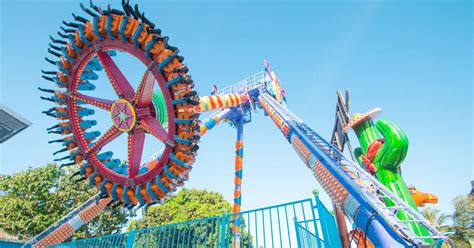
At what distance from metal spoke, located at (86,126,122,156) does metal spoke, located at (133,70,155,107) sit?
3.06ft

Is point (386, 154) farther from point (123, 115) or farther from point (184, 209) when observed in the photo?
point (184, 209)

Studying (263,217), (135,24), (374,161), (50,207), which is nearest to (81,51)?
(135,24)

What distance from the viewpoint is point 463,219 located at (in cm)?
2275

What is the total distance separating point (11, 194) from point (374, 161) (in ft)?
58.2

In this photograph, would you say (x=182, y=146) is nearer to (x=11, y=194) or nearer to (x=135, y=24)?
(x=135, y=24)

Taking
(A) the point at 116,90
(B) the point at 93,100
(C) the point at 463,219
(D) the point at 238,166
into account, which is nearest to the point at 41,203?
(D) the point at 238,166

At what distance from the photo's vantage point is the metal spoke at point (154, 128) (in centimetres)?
681

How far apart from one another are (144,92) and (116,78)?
101cm

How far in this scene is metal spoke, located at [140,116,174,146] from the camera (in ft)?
22.4

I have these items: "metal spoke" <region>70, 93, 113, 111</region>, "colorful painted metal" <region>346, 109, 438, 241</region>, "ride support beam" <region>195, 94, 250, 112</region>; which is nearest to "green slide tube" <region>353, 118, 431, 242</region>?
"colorful painted metal" <region>346, 109, 438, 241</region>

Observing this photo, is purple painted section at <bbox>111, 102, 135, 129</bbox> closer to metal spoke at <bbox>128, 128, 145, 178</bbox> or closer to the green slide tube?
metal spoke at <bbox>128, 128, 145, 178</bbox>

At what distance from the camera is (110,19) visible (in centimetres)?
707

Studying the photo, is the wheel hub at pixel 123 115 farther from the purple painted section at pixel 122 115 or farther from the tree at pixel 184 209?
the tree at pixel 184 209

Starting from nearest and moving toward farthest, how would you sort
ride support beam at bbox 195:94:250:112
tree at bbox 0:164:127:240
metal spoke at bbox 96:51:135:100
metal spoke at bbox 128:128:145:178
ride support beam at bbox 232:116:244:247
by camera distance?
metal spoke at bbox 128:128:145:178 → metal spoke at bbox 96:51:135:100 → ride support beam at bbox 195:94:250:112 → ride support beam at bbox 232:116:244:247 → tree at bbox 0:164:127:240
